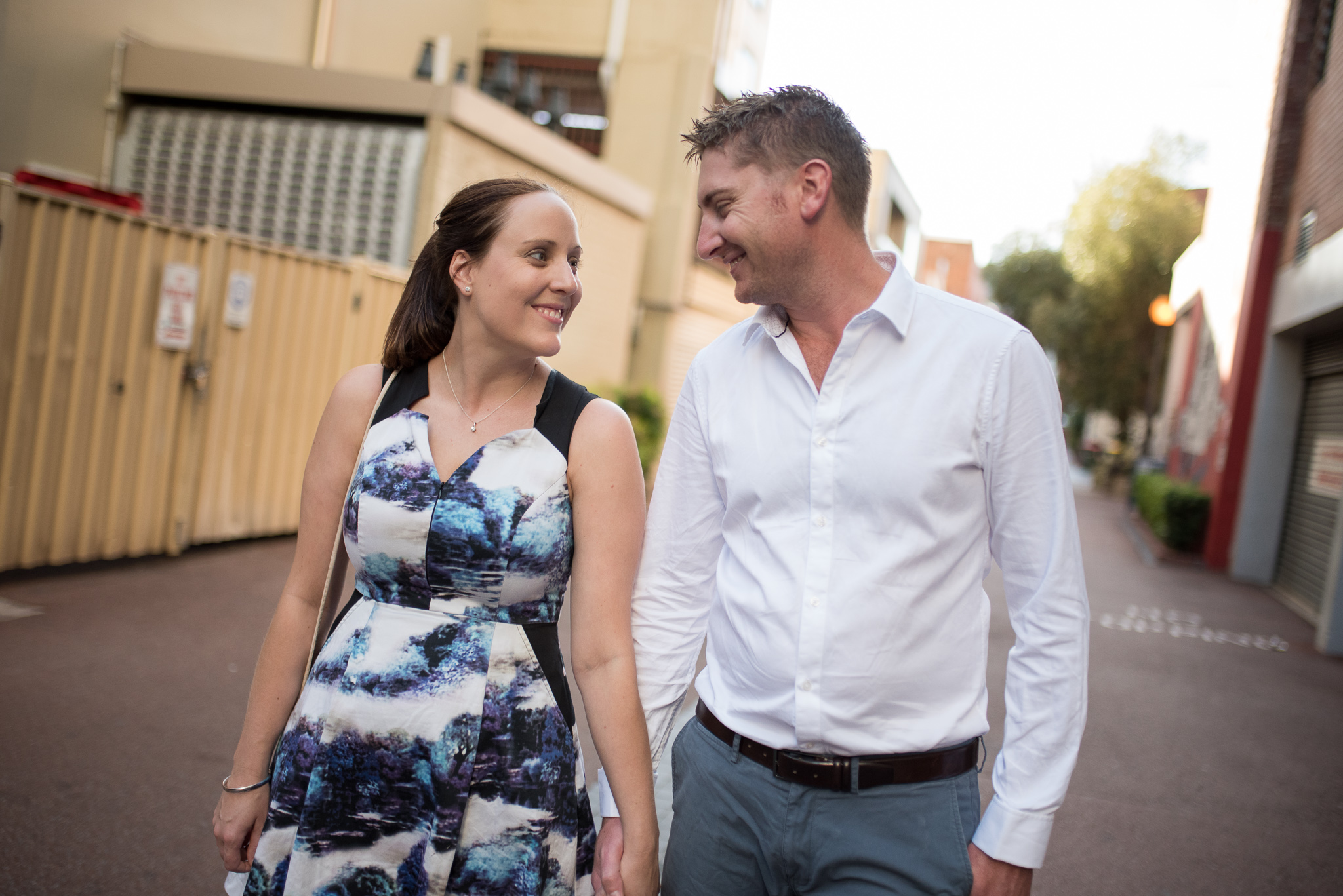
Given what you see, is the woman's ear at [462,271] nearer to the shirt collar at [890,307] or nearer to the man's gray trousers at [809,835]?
the shirt collar at [890,307]

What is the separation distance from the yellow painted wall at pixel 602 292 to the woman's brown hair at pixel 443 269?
10.7m

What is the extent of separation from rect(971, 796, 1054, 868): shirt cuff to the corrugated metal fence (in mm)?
7020

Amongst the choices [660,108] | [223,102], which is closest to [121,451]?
[223,102]

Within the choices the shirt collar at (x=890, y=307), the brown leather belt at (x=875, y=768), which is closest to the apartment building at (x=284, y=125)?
the shirt collar at (x=890, y=307)

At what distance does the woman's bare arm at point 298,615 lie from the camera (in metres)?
2.07

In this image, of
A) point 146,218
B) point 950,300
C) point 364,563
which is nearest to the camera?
point 950,300

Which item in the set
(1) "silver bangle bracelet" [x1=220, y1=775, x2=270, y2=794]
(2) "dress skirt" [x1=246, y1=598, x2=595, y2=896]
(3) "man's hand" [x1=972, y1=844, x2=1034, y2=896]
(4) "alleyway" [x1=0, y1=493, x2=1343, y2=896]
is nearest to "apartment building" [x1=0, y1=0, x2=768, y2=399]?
(4) "alleyway" [x1=0, y1=493, x2=1343, y2=896]

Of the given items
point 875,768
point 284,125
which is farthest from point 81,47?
point 875,768

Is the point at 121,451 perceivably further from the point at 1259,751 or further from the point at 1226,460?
the point at 1226,460

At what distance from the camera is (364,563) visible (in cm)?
207

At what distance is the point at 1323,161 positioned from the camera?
12.3m

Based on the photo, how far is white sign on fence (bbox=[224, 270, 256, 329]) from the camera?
826 cm

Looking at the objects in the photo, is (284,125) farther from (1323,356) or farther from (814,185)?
(1323,356)

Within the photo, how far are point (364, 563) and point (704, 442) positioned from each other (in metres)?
0.77
